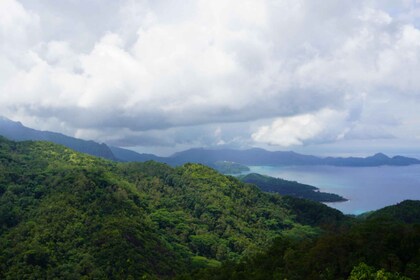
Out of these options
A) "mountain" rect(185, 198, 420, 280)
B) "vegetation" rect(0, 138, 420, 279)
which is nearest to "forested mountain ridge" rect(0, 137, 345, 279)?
"vegetation" rect(0, 138, 420, 279)

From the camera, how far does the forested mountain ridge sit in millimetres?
48438

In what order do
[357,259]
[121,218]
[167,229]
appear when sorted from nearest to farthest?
[357,259], [121,218], [167,229]

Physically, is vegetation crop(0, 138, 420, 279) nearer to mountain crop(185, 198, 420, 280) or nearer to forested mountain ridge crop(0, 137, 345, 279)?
mountain crop(185, 198, 420, 280)

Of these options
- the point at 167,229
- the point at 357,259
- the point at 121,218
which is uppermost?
the point at 357,259

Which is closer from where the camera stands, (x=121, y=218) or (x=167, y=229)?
(x=121, y=218)

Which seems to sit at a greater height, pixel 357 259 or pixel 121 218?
pixel 357 259

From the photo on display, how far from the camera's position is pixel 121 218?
194 feet

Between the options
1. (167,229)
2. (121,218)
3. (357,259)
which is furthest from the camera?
(167,229)

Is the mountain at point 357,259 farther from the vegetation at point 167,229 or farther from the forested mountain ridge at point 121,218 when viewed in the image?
the forested mountain ridge at point 121,218

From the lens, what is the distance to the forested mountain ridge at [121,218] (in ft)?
159

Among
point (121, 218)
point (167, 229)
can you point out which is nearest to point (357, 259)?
point (121, 218)

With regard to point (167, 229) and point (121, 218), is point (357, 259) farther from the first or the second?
point (167, 229)

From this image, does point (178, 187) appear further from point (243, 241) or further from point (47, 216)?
point (47, 216)

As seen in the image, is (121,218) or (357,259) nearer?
(357,259)
